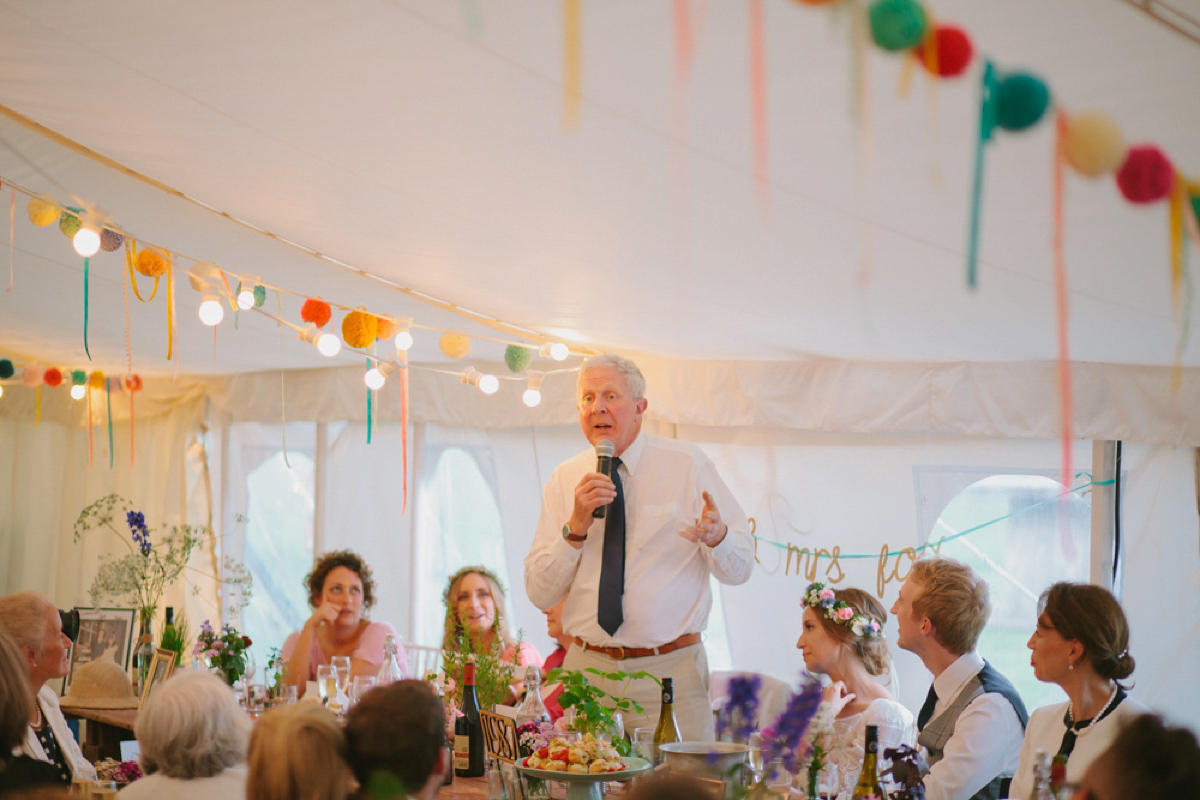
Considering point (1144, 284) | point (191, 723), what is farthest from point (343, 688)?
point (1144, 284)

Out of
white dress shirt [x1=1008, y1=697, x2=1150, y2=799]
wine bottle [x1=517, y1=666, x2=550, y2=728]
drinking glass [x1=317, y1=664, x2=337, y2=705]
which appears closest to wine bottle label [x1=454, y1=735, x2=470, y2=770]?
wine bottle [x1=517, y1=666, x2=550, y2=728]

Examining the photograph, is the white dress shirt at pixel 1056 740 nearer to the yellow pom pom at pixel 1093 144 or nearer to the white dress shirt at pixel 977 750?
the white dress shirt at pixel 977 750

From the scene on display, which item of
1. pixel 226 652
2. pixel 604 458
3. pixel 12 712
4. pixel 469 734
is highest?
pixel 604 458

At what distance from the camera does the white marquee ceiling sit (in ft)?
6.20

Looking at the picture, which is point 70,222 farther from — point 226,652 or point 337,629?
point 337,629

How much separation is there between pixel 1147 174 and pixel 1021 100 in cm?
23

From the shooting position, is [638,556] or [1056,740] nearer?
[1056,740]

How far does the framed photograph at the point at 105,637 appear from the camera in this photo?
4.94m

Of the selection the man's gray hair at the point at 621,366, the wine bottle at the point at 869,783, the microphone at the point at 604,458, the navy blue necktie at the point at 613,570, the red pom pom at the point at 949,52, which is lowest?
the wine bottle at the point at 869,783

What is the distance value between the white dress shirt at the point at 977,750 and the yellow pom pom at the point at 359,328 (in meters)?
2.58

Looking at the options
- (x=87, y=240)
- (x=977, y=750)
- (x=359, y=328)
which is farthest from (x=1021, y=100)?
(x=359, y=328)

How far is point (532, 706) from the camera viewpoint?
2.54 m

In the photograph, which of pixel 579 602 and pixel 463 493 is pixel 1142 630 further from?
pixel 463 493

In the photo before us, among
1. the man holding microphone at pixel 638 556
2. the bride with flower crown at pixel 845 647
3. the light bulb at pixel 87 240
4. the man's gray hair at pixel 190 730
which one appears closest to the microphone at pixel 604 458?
the man holding microphone at pixel 638 556
